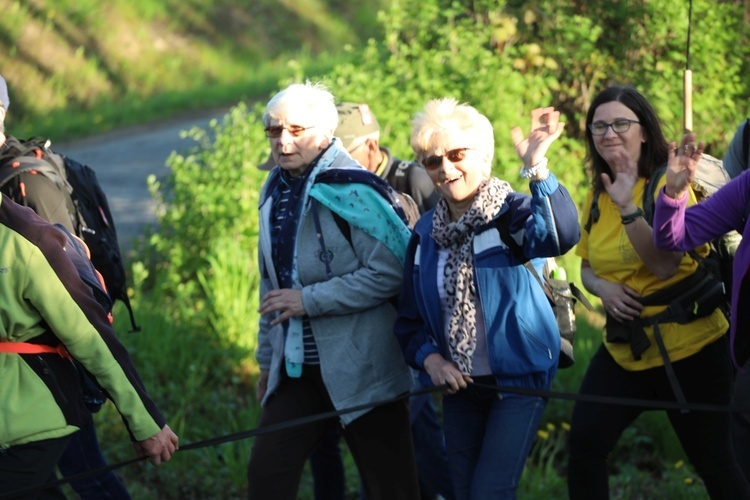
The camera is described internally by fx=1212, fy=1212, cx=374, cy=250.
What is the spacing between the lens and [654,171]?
4.42 meters

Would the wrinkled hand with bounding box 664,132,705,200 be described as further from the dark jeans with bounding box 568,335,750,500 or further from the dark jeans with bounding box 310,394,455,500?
the dark jeans with bounding box 310,394,455,500


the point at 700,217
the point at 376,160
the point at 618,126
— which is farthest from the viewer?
the point at 376,160

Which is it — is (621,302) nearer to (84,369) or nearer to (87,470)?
(84,369)

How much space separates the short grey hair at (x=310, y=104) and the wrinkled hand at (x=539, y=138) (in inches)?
37.4

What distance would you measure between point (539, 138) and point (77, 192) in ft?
7.16

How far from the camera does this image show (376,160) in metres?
5.68

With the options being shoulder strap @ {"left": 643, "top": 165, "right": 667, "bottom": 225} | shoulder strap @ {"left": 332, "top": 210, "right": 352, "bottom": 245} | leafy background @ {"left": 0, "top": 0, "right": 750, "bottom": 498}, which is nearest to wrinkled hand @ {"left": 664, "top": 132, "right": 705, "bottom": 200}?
shoulder strap @ {"left": 643, "top": 165, "right": 667, "bottom": 225}

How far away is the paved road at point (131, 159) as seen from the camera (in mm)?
10750

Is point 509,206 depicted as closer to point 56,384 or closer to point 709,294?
point 709,294

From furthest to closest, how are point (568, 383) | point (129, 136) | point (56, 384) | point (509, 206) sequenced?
1. point (129, 136)
2. point (568, 383)
3. point (509, 206)
4. point (56, 384)

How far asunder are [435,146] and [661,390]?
4.17ft

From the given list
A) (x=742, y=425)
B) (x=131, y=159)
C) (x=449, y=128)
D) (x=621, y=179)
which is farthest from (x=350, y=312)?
(x=131, y=159)

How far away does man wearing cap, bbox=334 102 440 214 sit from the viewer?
5.50m

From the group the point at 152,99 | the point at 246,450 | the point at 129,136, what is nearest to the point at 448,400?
the point at 246,450
